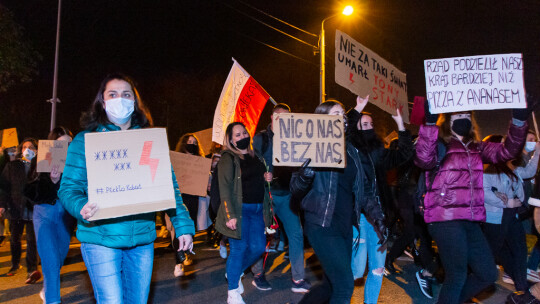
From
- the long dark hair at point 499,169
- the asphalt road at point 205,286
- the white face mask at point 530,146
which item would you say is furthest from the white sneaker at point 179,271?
the white face mask at point 530,146

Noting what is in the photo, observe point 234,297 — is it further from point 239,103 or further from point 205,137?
point 205,137

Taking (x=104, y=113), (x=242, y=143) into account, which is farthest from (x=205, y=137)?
(x=104, y=113)

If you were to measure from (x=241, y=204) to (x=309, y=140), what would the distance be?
174 centimetres

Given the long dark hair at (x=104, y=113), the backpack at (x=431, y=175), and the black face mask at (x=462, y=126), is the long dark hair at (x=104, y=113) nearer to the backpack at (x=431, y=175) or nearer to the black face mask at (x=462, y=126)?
the backpack at (x=431, y=175)

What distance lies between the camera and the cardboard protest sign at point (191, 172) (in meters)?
7.31

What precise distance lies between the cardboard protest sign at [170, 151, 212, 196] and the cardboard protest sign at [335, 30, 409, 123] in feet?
11.5

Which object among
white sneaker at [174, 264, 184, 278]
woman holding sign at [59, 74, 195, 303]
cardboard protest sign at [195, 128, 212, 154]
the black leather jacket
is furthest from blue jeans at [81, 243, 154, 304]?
cardboard protest sign at [195, 128, 212, 154]

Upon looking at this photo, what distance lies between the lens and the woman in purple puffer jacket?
3818 mm

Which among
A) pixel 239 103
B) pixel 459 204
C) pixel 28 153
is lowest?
pixel 459 204

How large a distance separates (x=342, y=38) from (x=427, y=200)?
6.67ft

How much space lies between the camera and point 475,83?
4281 millimetres

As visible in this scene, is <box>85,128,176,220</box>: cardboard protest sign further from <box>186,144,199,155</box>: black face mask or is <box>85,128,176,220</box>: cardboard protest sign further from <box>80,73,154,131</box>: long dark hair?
<box>186,144,199,155</box>: black face mask

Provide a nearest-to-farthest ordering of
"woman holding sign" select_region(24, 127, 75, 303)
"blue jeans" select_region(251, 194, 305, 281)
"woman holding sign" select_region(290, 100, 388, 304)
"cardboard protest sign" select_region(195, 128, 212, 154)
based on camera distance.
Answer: "woman holding sign" select_region(290, 100, 388, 304), "woman holding sign" select_region(24, 127, 75, 303), "blue jeans" select_region(251, 194, 305, 281), "cardboard protest sign" select_region(195, 128, 212, 154)

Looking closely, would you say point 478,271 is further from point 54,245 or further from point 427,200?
point 54,245
